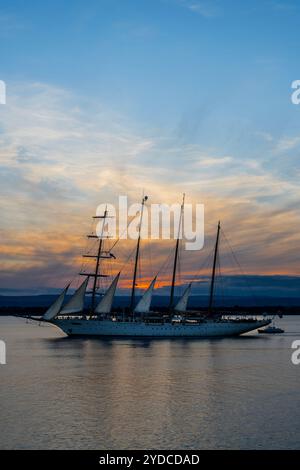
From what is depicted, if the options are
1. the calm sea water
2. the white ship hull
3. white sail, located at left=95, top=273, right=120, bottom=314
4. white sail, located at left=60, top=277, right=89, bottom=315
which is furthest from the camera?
the white ship hull

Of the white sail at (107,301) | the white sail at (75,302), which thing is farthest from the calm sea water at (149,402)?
the white sail at (107,301)

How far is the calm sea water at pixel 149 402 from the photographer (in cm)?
2911

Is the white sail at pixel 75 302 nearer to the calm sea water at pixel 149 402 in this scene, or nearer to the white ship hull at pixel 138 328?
Result: the white ship hull at pixel 138 328

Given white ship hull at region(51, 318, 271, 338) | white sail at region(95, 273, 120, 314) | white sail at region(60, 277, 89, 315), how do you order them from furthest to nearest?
white ship hull at region(51, 318, 271, 338)
white sail at region(95, 273, 120, 314)
white sail at region(60, 277, 89, 315)

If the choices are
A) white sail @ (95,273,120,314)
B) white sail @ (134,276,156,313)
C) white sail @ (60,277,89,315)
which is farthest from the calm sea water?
white sail @ (95,273,120,314)

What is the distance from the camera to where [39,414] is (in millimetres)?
34312

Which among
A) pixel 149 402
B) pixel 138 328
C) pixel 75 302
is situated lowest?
pixel 149 402

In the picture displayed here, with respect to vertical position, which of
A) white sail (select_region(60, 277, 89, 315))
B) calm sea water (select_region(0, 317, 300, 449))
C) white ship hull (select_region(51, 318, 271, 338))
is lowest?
calm sea water (select_region(0, 317, 300, 449))

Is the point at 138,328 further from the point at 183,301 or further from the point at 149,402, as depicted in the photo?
the point at 149,402

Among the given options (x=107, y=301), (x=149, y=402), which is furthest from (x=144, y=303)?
(x=149, y=402)

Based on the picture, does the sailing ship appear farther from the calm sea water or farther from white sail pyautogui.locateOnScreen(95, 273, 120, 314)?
the calm sea water

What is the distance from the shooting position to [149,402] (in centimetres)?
3844

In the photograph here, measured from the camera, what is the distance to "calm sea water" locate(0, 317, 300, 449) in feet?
95.5
